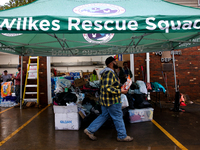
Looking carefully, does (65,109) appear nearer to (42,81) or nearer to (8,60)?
(42,81)

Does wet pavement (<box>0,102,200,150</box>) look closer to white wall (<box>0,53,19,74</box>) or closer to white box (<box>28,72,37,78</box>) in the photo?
white box (<box>28,72,37,78</box>)

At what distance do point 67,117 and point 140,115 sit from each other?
224cm

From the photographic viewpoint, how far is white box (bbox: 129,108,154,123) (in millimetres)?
4906

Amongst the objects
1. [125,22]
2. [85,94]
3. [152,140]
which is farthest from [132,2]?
[152,140]

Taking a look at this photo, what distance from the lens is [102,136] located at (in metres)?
4.01

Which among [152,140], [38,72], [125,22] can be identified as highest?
[125,22]

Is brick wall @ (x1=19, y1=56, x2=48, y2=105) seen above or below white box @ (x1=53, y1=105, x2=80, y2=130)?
above

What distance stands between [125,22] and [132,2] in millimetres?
1728

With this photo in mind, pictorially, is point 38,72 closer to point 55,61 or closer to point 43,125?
point 43,125

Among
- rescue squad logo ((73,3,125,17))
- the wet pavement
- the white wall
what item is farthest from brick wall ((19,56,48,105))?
the white wall

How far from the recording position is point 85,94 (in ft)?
17.4

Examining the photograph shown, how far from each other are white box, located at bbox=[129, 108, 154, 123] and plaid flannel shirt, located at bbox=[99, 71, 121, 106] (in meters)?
1.67

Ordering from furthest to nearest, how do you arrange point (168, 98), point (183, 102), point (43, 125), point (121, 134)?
point (168, 98) < point (183, 102) < point (43, 125) < point (121, 134)

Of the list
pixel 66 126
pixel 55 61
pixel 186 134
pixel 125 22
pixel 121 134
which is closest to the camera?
pixel 125 22
